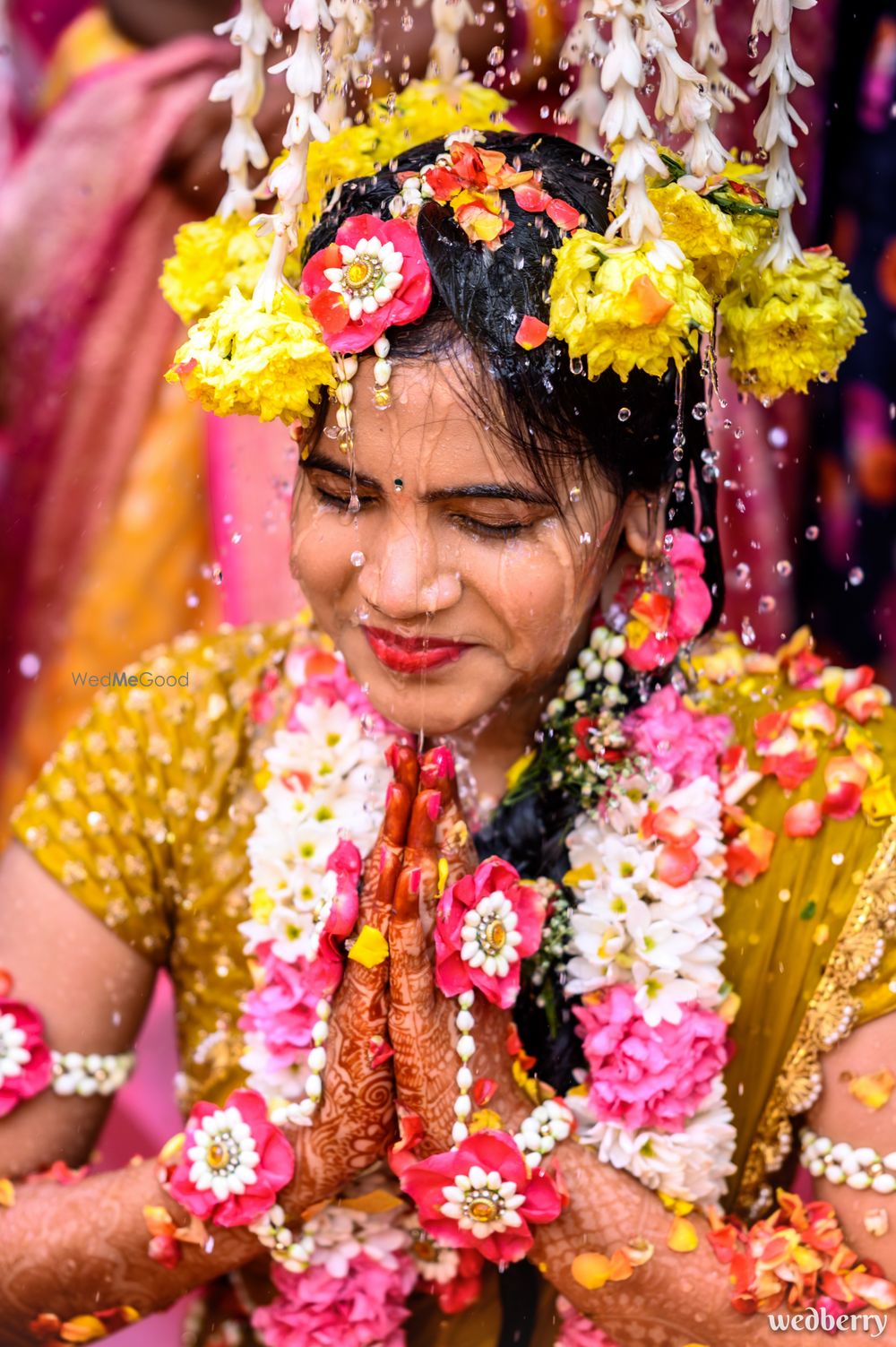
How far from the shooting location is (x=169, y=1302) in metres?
2.06

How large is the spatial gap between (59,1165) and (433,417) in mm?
1156

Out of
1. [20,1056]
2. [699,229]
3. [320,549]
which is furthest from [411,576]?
[20,1056]

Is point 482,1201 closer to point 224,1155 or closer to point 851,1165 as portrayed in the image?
point 224,1155

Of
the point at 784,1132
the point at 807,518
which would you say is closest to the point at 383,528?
the point at 784,1132

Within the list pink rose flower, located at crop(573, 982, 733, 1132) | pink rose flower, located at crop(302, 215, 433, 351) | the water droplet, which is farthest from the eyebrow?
the water droplet

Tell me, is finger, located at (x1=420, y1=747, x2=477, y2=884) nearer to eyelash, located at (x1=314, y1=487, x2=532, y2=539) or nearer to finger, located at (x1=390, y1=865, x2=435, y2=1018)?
finger, located at (x1=390, y1=865, x2=435, y2=1018)

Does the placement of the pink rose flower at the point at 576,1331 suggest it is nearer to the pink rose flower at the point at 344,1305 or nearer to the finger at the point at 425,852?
the pink rose flower at the point at 344,1305

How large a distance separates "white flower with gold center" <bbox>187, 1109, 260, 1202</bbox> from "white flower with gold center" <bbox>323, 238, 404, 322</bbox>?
992 millimetres

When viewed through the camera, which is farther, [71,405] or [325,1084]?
[71,405]

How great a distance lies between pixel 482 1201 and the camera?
1811 millimetres

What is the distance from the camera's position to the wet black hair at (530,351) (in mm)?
1751

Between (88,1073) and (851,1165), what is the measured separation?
1047 millimetres

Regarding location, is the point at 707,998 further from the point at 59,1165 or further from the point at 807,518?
the point at 807,518

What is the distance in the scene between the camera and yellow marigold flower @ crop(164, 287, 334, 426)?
1.71 m
